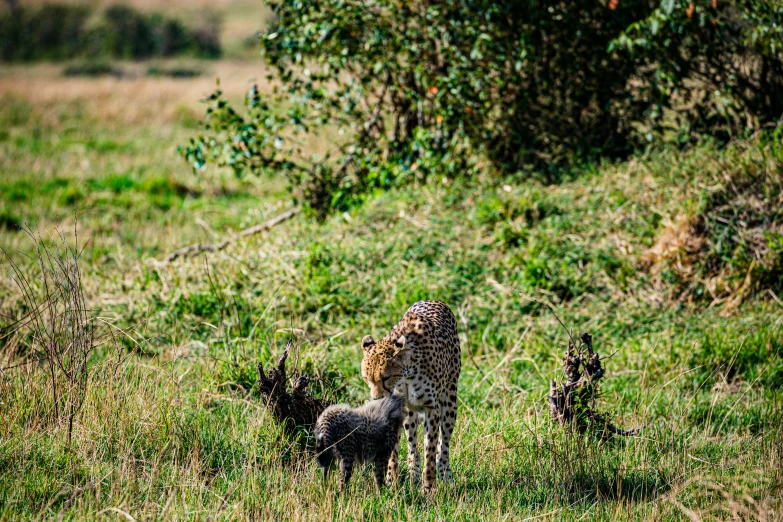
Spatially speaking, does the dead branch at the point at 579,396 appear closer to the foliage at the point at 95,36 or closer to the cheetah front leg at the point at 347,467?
the cheetah front leg at the point at 347,467

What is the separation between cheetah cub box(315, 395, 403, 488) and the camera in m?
4.15

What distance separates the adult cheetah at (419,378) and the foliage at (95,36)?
38.5 m

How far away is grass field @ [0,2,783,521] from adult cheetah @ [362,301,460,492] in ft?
0.66

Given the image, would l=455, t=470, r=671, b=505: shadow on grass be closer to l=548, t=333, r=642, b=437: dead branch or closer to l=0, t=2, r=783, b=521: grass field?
l=0, t=2, r=783, b=521: grass field

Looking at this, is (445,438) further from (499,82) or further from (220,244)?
(499,82)

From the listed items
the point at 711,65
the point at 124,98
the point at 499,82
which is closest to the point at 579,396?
the point at 499,82

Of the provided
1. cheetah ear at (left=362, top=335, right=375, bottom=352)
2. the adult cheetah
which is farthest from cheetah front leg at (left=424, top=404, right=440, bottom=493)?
cheetah ear at (left=362, top=335, right=375, bottom=352)

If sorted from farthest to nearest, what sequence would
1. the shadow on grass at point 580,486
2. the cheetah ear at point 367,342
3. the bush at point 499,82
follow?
the bush at point 499,82 → the cheetah ear at point 367,342 → the shadow on grass at point 580,486

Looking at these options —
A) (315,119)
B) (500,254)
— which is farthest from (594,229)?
(315,119)

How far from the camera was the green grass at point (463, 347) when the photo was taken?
4098 millimetres

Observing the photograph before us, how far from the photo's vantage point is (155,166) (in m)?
14.6

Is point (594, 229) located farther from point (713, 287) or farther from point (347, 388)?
point (347, 388)

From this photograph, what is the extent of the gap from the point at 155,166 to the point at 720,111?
9.78 meters

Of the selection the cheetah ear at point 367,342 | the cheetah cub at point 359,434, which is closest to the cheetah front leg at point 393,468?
the cheetah cub at point 359,434
